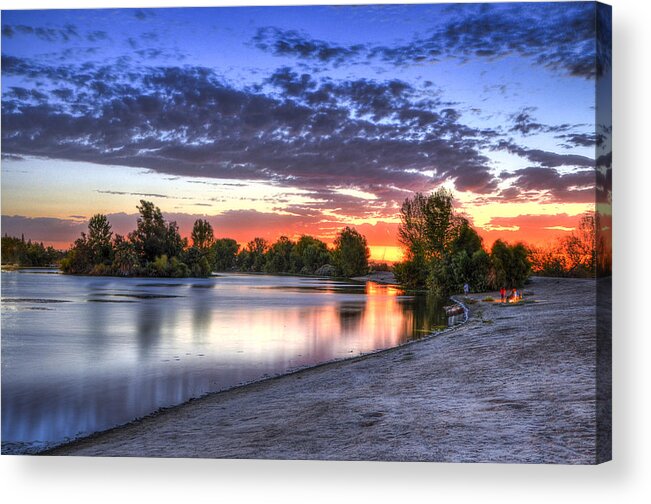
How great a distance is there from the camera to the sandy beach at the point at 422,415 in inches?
221

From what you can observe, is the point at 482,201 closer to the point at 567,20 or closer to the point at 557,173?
the point at 557,173

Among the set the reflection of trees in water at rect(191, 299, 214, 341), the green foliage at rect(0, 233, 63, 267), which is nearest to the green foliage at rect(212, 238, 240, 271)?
the reflection of trees in water at rect(191, 299, 214, 341)

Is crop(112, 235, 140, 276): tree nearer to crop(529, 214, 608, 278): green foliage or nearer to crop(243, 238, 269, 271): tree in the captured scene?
crop(243, 238, 269, 271): tree

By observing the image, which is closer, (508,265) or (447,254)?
(508,265)

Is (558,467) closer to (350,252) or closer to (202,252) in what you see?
(350,252)

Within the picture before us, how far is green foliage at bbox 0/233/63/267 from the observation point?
6.89 meters

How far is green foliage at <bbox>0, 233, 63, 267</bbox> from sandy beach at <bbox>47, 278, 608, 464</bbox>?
2082mm

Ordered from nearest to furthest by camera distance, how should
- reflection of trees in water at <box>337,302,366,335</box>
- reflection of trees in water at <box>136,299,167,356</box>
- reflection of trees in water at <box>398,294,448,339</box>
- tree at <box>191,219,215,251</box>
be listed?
tree at <box>191,219,215,251</box> → reflection of trees in water at <box>136,299,167,356</box> → reflection of trees in water at <box>398,294,448,339</box> → reflection of trees in water at <box>337,302,366,335</box>

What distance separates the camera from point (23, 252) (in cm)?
698

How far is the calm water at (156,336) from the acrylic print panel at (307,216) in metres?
0.04

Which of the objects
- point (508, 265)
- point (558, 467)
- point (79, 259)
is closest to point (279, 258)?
point (79, 259)

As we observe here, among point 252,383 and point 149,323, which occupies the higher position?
point 149,323

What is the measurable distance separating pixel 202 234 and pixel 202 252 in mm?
389

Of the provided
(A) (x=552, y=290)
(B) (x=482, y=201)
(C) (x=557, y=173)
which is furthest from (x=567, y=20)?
(A) (x=552, y=290)
